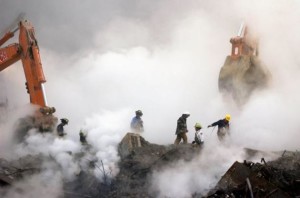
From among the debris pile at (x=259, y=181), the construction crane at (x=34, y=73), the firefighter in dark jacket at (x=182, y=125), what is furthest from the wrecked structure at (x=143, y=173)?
the construction crane at (x=34, y=73)

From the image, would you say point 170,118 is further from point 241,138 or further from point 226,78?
point 241,138

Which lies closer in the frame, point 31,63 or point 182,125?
point 182,125

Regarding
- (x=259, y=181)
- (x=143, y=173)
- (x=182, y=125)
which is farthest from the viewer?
(x=182, y=125)

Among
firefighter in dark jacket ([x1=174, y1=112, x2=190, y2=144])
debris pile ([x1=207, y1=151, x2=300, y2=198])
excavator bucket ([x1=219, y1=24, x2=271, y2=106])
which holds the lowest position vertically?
debris pile ([x1=207, y1=151, x2=300, y2=198])

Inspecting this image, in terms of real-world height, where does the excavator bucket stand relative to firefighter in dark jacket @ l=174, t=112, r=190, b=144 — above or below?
above

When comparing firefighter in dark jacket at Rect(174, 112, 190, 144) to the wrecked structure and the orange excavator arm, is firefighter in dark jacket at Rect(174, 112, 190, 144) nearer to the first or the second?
the wrecked structure

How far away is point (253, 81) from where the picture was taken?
57.9ft

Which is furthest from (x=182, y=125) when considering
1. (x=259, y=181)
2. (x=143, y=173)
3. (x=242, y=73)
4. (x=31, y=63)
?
(x=31, y=63)

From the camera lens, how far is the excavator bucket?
17516 millimetres

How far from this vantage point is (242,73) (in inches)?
687

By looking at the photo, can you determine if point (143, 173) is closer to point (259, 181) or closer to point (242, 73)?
point (259, 181)

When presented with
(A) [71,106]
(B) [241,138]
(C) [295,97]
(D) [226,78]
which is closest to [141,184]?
(B) [241,138]

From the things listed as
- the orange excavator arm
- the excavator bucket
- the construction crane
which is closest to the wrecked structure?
the construction crane

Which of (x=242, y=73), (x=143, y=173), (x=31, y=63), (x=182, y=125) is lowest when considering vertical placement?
(x=143, y=173)
